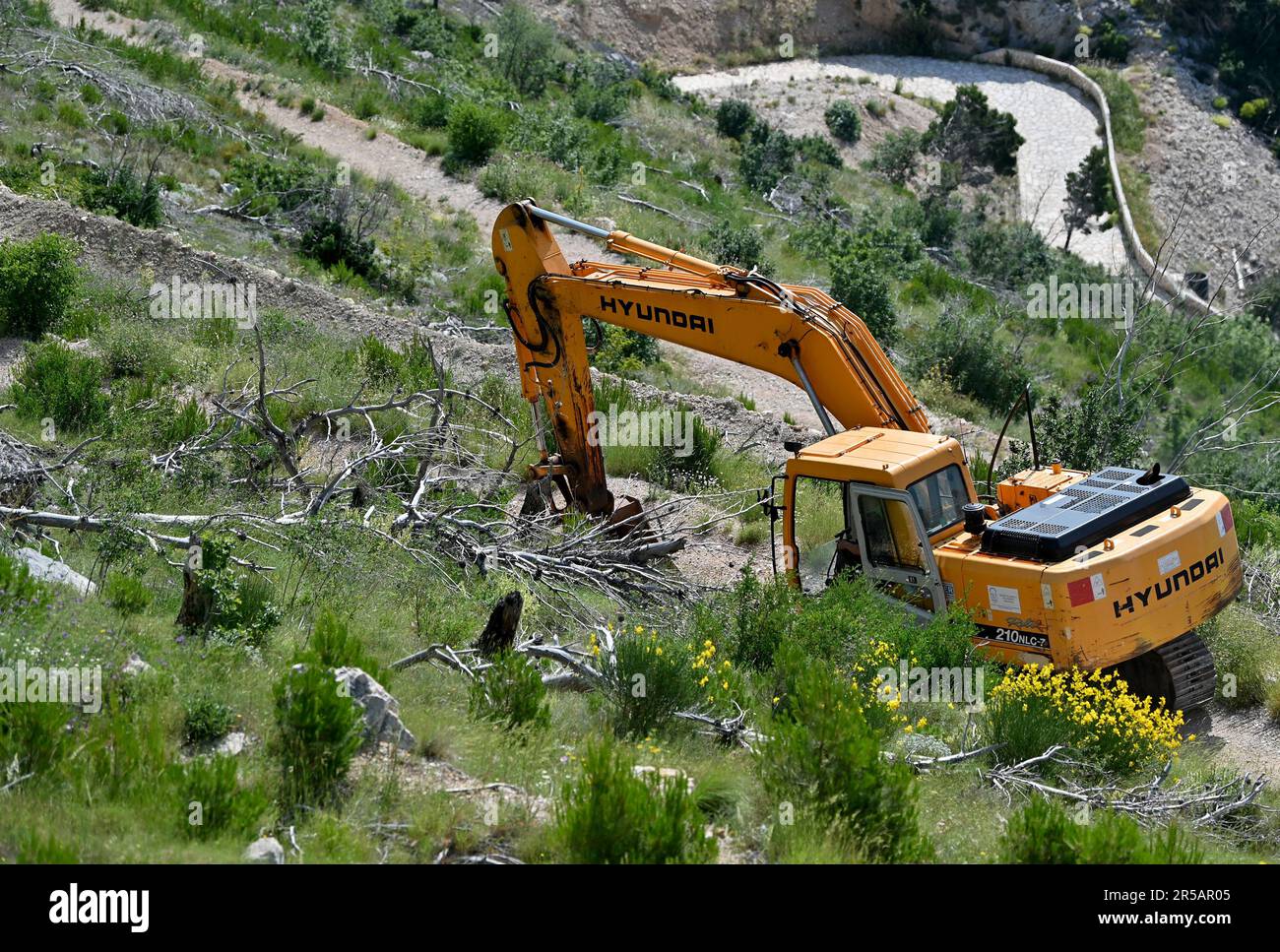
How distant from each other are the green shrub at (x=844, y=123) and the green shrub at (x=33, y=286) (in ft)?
90.6

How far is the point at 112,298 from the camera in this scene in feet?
47.3

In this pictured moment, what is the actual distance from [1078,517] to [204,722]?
18.5 feet

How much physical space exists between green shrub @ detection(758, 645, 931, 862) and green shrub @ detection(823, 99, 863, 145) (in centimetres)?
3292

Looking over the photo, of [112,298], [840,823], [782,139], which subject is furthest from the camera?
[782,139]

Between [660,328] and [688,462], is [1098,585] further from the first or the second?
[688,462]

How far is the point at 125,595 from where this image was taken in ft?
25.4

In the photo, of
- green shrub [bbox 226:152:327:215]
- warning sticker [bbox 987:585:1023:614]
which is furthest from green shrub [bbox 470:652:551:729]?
green shrub [bbox 226:152:327:215]

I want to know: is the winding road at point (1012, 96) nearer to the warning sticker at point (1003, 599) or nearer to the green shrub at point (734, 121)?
the green shrub at point (734, 121)

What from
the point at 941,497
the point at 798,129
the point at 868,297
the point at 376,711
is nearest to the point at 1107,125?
the point at 798,129

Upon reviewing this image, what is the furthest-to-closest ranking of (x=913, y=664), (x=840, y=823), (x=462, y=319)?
(x=462, y=319) → (x=913, y=664) → (x=840, y=823)

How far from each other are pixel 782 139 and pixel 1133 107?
1712 cm

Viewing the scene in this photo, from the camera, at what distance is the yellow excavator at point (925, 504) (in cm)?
830

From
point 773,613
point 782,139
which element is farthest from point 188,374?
point 782,139

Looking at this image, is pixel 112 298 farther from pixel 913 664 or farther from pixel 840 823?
pixel 840 823
